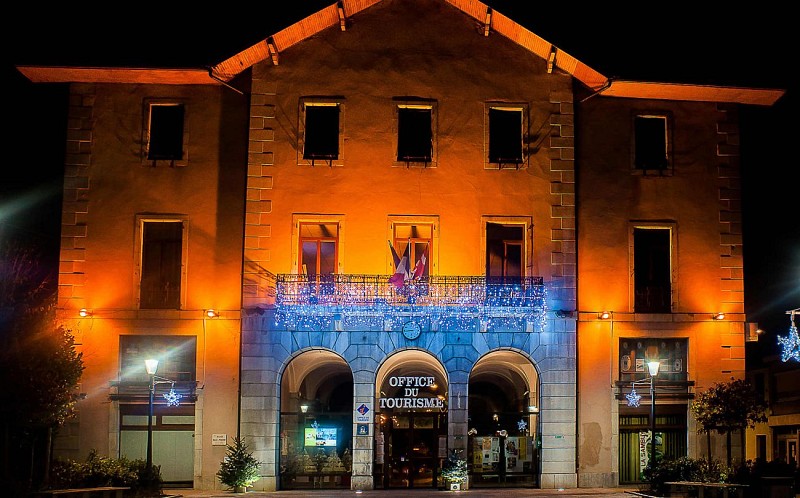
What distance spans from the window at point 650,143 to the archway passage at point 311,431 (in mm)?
11460

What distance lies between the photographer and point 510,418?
32.6 metres

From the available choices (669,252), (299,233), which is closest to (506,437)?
(669,252)

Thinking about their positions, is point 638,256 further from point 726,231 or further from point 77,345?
point 77,345

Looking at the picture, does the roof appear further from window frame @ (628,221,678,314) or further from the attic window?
window frame @ (628,221,678,314)

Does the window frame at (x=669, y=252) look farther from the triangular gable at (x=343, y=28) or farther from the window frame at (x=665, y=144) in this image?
the triangular gable at (x=343, y=28)

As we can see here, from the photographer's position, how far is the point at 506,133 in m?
32.9

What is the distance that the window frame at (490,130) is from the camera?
107 ft

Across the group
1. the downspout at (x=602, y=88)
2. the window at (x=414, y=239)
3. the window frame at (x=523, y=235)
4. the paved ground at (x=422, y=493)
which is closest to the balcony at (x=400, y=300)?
the window frame at (x=523, y=235)

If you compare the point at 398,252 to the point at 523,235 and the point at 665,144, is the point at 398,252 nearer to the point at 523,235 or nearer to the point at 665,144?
the point at 523,235

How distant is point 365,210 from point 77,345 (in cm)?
962

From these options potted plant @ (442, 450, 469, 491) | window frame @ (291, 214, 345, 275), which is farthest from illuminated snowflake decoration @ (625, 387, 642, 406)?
window frame @ (291, 214, 345, 275)

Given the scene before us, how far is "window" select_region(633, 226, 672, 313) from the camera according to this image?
32562mm

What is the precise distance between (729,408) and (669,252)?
5301 mm

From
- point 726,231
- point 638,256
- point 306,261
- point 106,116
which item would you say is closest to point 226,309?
point 306,261
